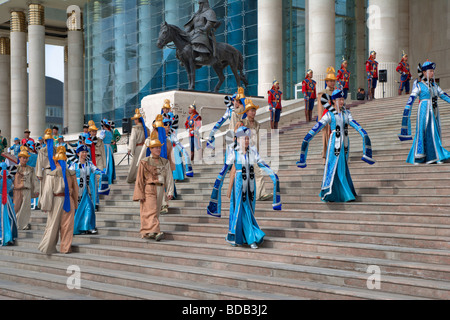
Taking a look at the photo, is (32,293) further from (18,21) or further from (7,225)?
(18,21)

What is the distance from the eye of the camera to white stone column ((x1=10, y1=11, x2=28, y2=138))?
127 feet

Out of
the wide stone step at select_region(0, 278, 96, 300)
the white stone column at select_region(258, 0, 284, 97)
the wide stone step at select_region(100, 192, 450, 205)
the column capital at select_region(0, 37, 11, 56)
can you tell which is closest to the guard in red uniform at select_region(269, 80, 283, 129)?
the white stone column at select_region(258, 0, 284, 97)

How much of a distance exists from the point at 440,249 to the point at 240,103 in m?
5.94

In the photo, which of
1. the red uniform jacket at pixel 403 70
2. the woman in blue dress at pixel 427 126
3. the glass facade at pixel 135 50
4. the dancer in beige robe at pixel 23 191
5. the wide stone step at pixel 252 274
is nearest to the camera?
the wide stone step at pixel 252 274

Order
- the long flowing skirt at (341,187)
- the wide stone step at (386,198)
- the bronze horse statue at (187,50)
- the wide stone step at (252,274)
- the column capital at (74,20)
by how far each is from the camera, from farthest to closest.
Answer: the column capital at (74,20), the bronze horse statue at (187,50), the long flowing skirt at (341,187), the wide stone step at (386,198), the wide stone step at (252,274)

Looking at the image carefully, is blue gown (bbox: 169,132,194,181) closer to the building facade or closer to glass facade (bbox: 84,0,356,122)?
the building facade

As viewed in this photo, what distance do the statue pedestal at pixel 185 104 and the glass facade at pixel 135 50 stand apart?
13725 millimetres

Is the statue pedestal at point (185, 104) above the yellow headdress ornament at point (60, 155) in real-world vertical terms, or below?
above

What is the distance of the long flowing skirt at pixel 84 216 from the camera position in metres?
12.5

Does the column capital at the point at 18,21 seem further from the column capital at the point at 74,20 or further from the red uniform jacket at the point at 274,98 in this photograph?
the red uniform jacket at the point at 274,98

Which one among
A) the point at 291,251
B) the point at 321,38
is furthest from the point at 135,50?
the point at 291,251

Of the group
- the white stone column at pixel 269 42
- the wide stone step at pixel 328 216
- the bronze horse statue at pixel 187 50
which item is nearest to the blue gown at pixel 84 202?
the wide stone step at pixel 328 216

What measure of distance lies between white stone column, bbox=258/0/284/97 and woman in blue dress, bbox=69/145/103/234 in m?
15.5

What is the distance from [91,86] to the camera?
144ft
